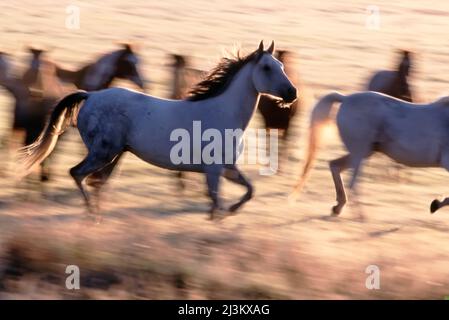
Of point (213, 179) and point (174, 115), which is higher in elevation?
point (174, 115)

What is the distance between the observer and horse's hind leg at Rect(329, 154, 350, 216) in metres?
10.4

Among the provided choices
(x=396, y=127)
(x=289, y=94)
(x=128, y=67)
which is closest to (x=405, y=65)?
(x=396, y=127)

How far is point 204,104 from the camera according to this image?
367 inches

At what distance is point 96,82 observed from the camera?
483 inches

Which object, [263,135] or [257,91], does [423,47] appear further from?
[257,91]

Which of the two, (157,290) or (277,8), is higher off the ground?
(277,8)

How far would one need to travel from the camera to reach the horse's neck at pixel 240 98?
9.27 metres

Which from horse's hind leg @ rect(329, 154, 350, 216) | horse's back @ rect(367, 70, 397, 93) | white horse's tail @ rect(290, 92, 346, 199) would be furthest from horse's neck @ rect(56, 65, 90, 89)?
horse's back @ rect(367, 70, 397, 93)

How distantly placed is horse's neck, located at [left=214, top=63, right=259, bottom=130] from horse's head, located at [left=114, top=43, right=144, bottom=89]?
3529mm

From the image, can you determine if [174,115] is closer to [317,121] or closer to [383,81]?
[317,121]

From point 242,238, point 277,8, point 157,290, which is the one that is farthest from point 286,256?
point 277,8

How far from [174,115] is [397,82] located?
4752 mm

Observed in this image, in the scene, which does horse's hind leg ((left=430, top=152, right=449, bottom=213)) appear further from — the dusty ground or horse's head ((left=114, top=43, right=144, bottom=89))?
horse's head ((left=114, top=43, right=144, bottom=89))
